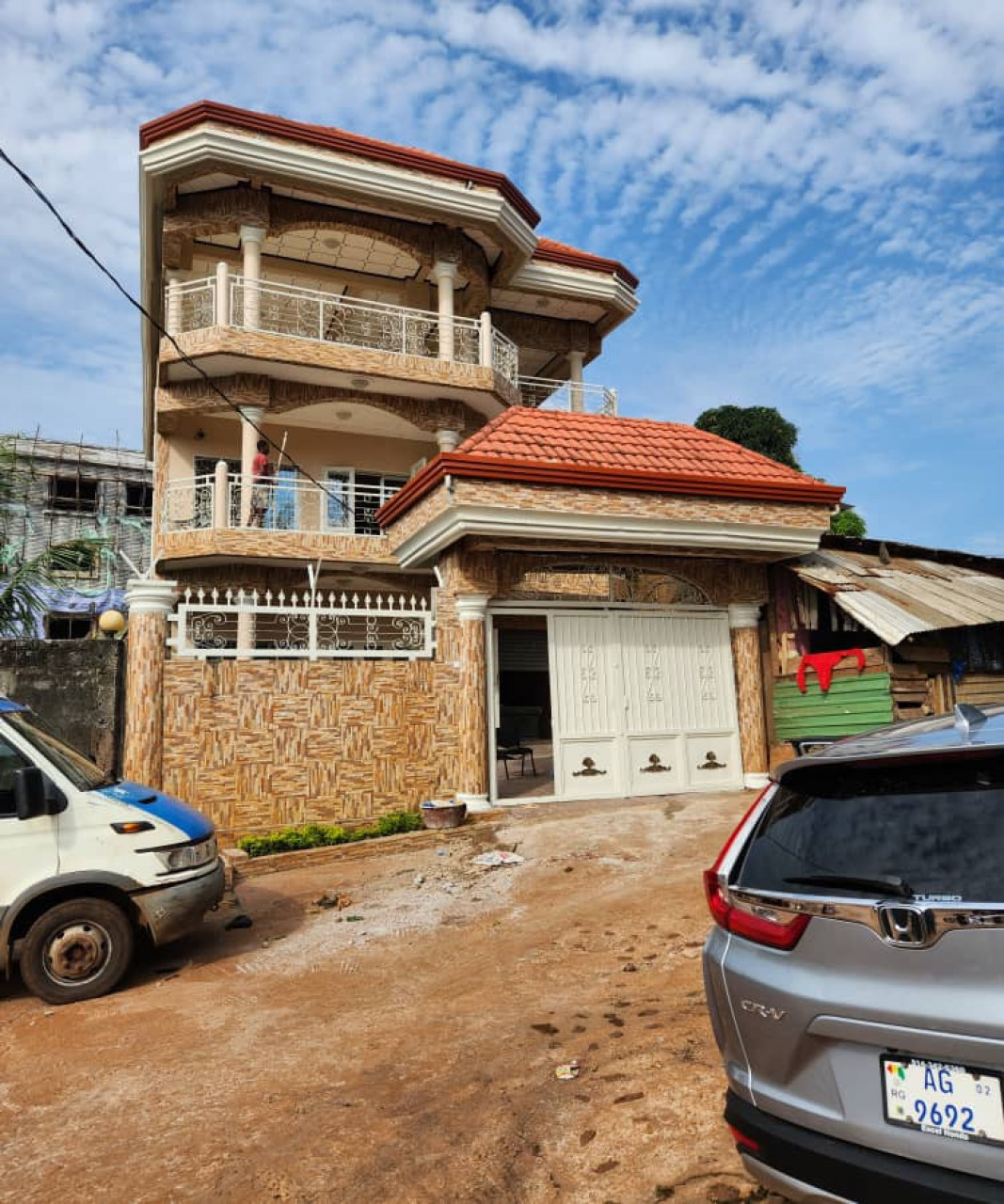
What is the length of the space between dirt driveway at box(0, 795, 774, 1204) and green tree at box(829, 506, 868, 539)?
2357 centimetres

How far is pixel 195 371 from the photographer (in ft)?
51.2

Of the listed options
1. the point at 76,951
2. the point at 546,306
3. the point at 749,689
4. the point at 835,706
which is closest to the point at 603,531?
the point at 749,689

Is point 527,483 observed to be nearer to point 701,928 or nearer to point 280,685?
point 280,685

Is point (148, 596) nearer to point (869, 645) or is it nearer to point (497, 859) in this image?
point (497, 859)

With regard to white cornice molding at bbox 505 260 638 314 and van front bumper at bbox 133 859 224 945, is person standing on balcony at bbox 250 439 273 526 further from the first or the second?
van front bumper at bbox 133 859 224 945

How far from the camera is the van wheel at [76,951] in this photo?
183 inches

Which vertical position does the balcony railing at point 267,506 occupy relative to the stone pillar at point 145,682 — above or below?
above

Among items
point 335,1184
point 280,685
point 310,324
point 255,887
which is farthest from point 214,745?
point 310,324

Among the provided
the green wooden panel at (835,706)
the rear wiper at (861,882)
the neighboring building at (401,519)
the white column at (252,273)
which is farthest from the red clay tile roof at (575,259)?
the rear wiper at (861,882)

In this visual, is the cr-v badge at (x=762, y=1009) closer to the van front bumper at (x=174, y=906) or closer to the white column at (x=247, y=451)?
the van front bumper at (x=174, y=906)

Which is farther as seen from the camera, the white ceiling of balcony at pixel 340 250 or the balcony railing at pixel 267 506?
the white ceiling of balcony at pixel 340 250

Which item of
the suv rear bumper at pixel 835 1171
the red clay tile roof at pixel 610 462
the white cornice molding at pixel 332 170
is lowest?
the suv rear bumper at pixel 835 1171

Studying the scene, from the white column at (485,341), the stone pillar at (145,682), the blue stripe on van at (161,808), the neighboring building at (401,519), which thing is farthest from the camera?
the white column at (485,341)

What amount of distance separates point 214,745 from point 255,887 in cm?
167
